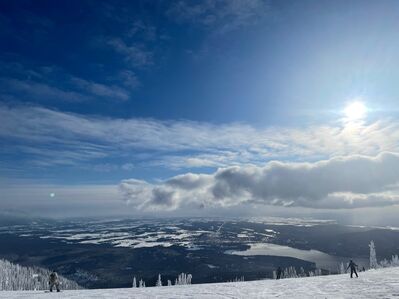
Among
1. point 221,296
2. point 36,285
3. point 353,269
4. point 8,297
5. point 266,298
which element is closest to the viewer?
point 266,298

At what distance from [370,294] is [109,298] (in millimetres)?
22444

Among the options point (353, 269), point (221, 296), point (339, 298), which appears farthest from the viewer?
point (353, 269)

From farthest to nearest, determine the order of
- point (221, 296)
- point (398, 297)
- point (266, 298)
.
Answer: point (221, 296)
point (266, 298)
point (398, 297)

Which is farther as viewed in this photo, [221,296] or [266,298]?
[221,296]

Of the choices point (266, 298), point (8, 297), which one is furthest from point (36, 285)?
point (266, 298)

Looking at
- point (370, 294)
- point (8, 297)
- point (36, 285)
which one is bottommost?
point (36, 285)

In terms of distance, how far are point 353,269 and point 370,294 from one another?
1787cm

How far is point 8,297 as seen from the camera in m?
31.3

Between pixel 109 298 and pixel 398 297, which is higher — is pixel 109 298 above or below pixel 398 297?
below

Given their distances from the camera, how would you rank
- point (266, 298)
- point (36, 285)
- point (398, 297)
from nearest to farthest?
point (398, 297) → point (266, 298) → point (36, 285)

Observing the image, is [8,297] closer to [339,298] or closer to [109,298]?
[109,298]

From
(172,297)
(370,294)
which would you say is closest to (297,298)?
(370,294)

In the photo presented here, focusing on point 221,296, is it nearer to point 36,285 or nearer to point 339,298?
point 339,298

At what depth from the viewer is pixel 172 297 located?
96.1 feet
